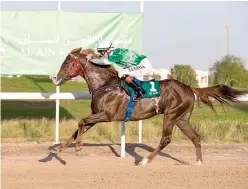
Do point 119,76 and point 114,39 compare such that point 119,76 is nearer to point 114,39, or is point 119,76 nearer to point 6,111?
point 114,39

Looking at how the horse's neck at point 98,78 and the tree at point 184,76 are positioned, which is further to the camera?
the tree at point 184,76

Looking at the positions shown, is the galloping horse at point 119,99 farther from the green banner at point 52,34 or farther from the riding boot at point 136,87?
the green banner at point 52,34

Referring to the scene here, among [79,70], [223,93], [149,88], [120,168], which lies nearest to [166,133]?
[149,88]

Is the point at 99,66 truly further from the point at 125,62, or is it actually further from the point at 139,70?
the point at 139,70

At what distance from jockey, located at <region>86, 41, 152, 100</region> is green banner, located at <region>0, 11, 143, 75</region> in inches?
49.8

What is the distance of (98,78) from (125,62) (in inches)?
21.1

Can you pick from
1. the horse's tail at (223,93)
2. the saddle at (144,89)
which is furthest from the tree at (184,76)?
the saddle at (144,89)

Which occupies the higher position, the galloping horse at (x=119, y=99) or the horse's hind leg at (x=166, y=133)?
the galloping horse at (x=119, y=99)

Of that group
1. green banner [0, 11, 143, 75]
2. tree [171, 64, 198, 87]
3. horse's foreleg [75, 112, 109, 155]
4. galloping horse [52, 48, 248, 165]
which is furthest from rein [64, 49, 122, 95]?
tree [171, 64, 198, 87]

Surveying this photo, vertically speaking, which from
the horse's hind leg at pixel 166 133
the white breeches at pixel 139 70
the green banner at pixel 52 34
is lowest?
the horse's hind leg at pixel 166 133

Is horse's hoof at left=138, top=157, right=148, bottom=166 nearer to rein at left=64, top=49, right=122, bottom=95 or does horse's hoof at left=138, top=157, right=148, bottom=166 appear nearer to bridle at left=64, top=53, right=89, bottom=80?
rein at left=64, top=49, right=122, bottom=95

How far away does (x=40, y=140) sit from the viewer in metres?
11.1

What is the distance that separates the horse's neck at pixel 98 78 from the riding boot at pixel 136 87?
0.93 ft

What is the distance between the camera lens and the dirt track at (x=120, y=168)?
265 inches
